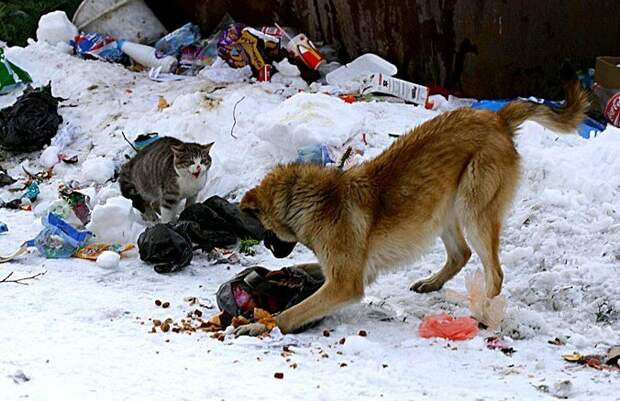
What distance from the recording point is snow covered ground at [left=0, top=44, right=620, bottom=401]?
4062 mm

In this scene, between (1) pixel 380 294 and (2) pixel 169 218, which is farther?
(2) pixel 169 218

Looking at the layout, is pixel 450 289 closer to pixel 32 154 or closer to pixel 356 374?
pixel 356 374

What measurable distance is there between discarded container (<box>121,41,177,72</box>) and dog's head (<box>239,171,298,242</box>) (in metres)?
5.58

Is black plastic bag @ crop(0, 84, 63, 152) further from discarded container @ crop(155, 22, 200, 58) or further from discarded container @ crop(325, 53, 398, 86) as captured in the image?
discarded container @ crop(325, 53, 398, 86)

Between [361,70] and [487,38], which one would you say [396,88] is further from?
[487,38]

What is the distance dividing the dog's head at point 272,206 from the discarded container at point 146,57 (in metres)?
5.58

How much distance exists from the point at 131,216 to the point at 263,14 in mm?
4201

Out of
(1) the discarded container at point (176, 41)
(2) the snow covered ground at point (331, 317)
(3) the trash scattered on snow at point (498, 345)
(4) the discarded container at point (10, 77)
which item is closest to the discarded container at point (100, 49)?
(1) the discarded container at point (176, 41)

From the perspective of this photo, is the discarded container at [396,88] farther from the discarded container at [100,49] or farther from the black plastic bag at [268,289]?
the black plastic bag at [268,289]

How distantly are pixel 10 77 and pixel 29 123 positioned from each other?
1406 mm

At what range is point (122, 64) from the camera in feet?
35.8

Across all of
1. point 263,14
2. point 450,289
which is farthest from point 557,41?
point 450,289

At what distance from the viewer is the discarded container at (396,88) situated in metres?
8.77

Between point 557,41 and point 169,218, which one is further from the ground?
point 557,41
